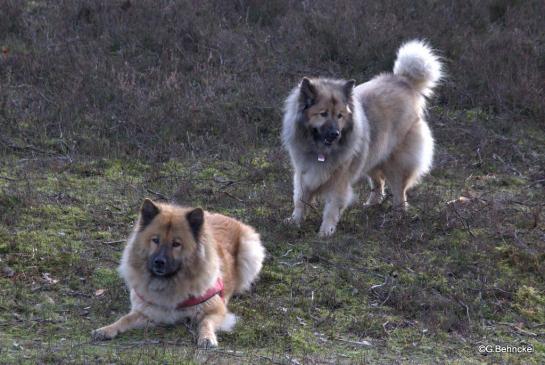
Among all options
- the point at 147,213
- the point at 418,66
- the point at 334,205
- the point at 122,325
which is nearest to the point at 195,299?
the point at 122,325

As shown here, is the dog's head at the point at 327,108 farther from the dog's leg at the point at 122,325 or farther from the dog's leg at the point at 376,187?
the dog's leg at the point at 122,325

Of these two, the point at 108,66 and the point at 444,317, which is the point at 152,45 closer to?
the point at 108,66

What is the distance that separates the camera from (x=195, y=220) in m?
6.02

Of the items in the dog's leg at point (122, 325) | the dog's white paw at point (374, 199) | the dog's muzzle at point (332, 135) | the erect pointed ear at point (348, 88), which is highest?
the erect pointed ear at point (348, 88)

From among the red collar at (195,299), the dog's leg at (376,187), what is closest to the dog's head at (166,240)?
the red collar at (195,299)

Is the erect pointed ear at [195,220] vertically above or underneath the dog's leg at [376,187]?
above

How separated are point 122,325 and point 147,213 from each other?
791 mm

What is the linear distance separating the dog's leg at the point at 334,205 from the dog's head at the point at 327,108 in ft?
1.42

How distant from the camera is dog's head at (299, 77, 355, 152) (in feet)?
26.6

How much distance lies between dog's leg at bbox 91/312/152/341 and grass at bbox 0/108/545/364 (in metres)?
0.08

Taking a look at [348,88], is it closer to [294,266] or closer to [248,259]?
[294,266]

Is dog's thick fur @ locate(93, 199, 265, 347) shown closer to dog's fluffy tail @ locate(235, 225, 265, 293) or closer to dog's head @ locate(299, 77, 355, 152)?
dog's fluffy tail @ locate(235, 225, 265, 293)

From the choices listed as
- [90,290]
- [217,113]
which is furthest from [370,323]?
[217,113]

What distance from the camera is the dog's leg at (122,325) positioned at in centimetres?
566
